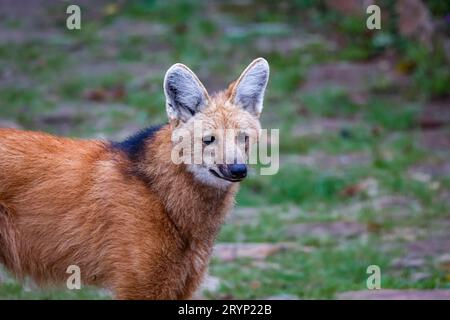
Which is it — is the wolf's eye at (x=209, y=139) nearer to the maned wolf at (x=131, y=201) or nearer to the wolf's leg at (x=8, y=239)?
the maned wolf at (x=131, y=201)

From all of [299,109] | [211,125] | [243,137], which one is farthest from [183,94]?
[299,109]

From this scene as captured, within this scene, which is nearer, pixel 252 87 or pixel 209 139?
pixel 209 139

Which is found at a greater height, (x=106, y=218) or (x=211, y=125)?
(x=211, y=125)

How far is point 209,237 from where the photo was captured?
4.56 m

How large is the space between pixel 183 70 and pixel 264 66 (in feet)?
1.37

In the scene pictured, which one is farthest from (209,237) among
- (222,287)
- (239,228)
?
(239,228)

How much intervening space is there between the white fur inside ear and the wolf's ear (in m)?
0.18

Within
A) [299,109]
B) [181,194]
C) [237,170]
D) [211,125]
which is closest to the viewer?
[237,170]

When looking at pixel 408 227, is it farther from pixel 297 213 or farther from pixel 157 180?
pixel 157 180

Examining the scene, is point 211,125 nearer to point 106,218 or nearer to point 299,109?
point 106,218

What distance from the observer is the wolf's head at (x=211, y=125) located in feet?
14.2

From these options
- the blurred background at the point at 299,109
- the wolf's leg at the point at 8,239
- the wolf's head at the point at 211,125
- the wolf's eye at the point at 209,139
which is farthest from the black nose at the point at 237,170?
the blurred background at the point at 299,109

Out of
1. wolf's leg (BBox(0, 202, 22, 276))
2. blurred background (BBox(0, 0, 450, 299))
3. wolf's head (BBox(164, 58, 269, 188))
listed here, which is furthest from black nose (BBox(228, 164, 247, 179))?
blurred background (BBox(0, 0, 450, 299))

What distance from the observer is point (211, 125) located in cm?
438
